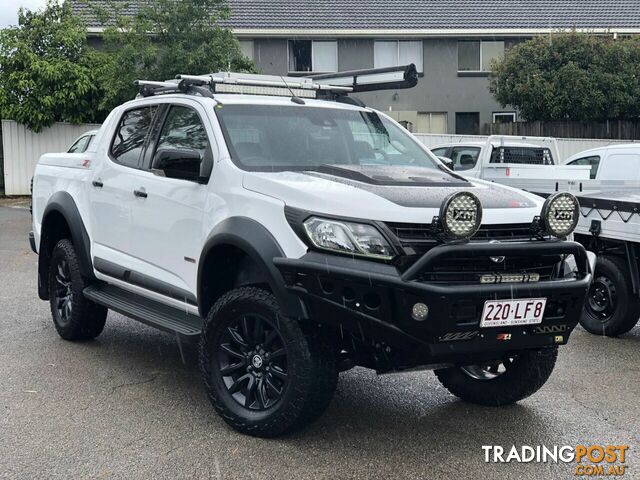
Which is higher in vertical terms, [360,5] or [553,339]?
[360,5]

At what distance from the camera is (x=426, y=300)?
3.87m

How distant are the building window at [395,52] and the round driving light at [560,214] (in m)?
24.0

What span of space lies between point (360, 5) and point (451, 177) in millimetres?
25030

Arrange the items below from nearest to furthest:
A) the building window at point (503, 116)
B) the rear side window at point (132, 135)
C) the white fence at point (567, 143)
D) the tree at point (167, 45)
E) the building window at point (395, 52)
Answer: the rear side window at point (132, 135), the tree at point (167, 45), the white fence at point (567, 143), the building window at point (395, 52), the building window at point (503, 116)

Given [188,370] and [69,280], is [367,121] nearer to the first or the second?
[188,370]

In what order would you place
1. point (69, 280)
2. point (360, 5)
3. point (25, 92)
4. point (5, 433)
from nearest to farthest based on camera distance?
point (5, 433) < point (69, 280) < point (25, 92) < point (360, 5)

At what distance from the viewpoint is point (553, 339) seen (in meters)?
4.32

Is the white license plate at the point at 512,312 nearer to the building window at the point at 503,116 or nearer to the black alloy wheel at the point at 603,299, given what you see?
the black alloy wheel at the point at 603,299

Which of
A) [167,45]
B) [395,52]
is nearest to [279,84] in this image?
[167,45]

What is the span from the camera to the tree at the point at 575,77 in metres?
23.3

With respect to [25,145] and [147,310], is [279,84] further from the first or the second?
[25,145]

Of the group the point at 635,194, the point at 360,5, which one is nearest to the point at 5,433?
the point at 635,194

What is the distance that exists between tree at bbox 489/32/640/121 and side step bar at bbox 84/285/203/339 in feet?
64.7

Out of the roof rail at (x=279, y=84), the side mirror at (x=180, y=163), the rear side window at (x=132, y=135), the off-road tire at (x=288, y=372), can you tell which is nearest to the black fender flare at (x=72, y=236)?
the rear side window at (x=132, y=135)
